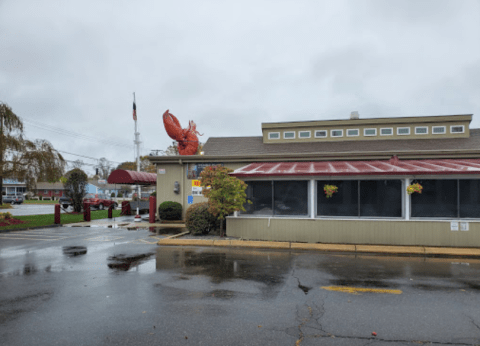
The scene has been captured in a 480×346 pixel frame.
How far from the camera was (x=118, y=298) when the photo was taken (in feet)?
18.8

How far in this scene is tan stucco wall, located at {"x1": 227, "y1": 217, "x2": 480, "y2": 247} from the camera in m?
10.7

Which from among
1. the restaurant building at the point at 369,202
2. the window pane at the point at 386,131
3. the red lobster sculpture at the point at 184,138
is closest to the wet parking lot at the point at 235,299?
the restaurant building at the point at 369,202

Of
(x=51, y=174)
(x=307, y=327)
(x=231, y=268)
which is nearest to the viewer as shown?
(x=307, y=327)

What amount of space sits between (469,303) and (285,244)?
6.02m

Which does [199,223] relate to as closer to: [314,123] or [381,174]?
[381,174]

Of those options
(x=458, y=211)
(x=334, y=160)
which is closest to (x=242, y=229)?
(x=334, y=160)

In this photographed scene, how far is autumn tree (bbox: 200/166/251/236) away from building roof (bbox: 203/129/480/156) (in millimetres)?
4618

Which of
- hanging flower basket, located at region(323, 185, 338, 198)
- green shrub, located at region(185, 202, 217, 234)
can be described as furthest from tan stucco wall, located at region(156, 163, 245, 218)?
hanging flower basket, located at region(323, 185, 338, 198)

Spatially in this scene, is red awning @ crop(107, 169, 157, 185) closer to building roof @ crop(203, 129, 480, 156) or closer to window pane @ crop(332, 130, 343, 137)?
building roof @ crop(203, 129, 480, 156)

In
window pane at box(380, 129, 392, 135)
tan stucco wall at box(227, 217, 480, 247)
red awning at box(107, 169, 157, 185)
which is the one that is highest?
window pane at box(380, 129, 392, 135)

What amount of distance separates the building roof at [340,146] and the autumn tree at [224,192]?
4618mm

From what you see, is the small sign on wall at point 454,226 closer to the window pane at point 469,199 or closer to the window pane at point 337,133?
the window pane at point 469,199

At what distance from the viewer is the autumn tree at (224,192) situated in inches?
474

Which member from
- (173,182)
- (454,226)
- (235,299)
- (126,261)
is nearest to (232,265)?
(235,299)
